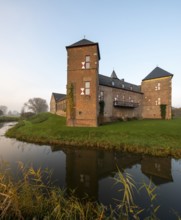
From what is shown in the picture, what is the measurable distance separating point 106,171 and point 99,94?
1580cm

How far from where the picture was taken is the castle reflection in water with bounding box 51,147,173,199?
559 centimetres

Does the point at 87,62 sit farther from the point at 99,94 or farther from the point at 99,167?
the point at 99,167

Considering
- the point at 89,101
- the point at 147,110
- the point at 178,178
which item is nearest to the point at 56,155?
the point at 178,178

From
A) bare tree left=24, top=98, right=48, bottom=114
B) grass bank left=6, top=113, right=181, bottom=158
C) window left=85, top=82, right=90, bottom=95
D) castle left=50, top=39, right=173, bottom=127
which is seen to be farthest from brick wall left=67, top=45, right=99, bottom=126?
bare tree left=24, top=98, right=48, bottom=114

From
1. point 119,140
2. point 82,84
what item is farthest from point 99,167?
point 82,84

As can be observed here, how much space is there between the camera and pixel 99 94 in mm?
21453

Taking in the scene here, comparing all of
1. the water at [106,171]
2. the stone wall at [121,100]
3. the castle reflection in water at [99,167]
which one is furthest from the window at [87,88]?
the castle reflection in water at [99,167]

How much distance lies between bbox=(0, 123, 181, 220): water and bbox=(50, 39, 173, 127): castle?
7.38 m

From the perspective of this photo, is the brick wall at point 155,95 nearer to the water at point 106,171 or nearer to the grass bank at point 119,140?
the grass bank at point 119,140

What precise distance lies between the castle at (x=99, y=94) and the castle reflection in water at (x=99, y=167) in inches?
297

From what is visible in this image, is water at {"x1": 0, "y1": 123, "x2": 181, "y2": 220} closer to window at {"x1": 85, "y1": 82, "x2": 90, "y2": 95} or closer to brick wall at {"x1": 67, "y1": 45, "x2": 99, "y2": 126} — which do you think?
brick wall at {"x1": 67, "y1": 45, "x2": 99, "y2": 126}

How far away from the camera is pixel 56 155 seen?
30.3 feet

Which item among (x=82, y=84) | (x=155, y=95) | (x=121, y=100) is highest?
(x=155, y=95)

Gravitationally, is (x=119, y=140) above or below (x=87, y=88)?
below
